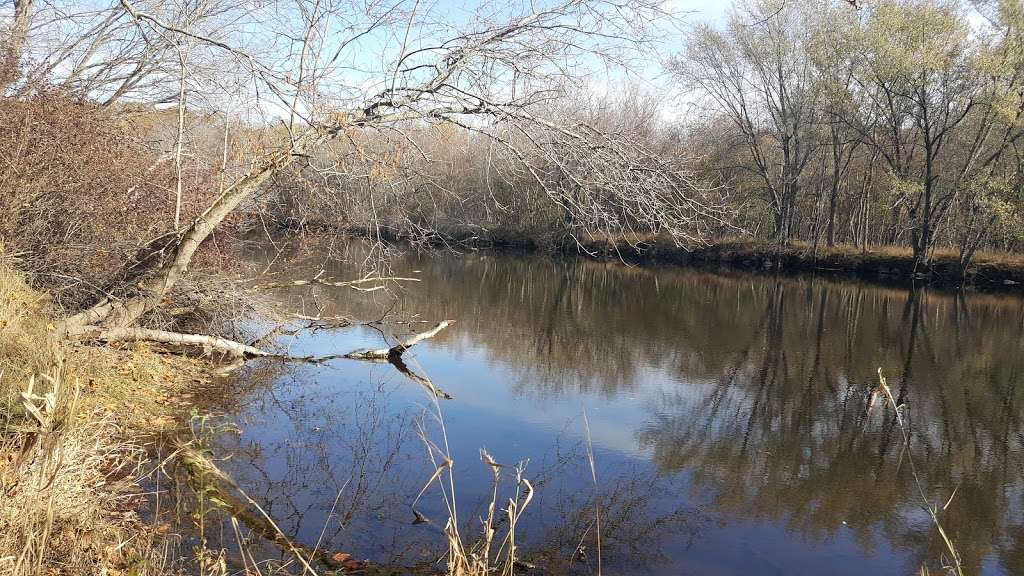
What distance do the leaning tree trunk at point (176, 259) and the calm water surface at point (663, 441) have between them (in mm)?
1426

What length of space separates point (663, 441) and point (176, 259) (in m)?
5.16

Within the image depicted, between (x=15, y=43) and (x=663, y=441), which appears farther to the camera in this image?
(x=15, y=43)

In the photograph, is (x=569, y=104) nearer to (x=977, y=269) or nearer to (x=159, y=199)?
(x=159, y=199)

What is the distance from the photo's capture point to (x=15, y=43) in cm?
962

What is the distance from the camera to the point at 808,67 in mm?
29328

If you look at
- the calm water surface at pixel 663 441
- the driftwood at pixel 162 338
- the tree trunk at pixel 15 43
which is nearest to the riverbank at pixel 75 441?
the driftwood at pixel 162 338

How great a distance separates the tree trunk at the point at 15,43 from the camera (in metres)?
8.25

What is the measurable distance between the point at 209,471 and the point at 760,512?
13.6ft

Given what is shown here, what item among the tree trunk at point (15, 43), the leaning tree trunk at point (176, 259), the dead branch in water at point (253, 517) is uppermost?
the tree trunk at point (15, 43)

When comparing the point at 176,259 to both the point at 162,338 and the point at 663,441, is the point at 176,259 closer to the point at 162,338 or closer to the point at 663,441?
the point at 162,338

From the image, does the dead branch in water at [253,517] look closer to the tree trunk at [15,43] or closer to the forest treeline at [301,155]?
the forest treeline at [301,155]

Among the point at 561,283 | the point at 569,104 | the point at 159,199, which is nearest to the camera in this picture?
the point at 569,104

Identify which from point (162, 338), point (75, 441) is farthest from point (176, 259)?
point (75, 441)

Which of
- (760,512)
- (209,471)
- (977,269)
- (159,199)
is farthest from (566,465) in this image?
(977,269)
